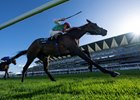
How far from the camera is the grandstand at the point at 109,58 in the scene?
97.8 ft

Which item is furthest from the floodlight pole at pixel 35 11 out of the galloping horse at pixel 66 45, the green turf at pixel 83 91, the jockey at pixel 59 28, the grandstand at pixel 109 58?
the grandstand at pixel 109 58

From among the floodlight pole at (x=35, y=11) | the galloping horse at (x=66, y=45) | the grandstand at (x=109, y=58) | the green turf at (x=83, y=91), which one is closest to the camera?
the floodlight pole at (x=35, y=11)

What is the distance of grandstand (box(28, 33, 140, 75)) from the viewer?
97.8 feet

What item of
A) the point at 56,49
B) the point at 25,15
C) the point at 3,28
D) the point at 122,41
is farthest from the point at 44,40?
the point at 122,41

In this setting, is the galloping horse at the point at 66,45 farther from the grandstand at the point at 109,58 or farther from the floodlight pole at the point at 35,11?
the floodlight pole at the point at 35,11

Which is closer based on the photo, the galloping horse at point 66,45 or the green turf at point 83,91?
the green turf at point 83,91

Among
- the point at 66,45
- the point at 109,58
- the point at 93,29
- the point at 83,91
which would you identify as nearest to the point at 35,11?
the point at 83,91

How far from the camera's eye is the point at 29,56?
1241cm

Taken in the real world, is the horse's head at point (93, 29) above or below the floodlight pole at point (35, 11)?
above

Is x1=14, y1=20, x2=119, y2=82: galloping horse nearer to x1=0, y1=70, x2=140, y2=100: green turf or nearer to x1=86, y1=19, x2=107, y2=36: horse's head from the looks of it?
x1=86, y1=19, x2=107, y2=36: horse's head

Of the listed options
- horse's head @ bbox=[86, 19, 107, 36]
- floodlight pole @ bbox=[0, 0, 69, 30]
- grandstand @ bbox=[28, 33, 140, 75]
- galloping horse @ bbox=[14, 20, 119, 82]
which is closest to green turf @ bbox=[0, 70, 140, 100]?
floodlight pole @ bbox=[0, 0, 69, 30]

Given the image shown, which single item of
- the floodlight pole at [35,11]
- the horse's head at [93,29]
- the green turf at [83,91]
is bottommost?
the green turf at [83,91]

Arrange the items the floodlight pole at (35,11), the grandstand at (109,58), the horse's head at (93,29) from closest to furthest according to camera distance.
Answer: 1. the floodlight pole at (35,11)
2. the horse's head at (93,29)
3. the grandstand at (109,58)

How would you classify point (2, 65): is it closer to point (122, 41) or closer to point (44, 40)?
point (44, 40)
